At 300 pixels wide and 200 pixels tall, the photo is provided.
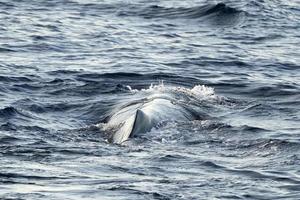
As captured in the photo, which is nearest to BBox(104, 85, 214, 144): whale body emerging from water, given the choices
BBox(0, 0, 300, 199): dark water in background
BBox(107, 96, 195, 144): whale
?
BBox(107, 96, 195, 144): whale

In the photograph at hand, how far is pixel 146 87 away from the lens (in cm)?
2873

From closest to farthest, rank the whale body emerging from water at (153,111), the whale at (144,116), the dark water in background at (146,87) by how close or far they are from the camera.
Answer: the dark water in background at (146,87) → the whale at (144,116) → the whale body emerging from water at (153,111)

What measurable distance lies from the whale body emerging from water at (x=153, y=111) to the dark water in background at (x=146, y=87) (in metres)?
0.27

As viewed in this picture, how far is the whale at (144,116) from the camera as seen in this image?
72.7 feet

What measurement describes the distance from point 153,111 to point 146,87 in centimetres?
506

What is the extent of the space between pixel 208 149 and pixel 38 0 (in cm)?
2491

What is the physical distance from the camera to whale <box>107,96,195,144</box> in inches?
872

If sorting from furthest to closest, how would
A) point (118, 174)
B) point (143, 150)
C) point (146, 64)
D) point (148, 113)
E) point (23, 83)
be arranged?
point (146, 64), point (23, 83), point (148, 113), point (143, 150), point (118, 174)

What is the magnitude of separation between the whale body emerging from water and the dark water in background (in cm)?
27

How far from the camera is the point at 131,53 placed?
1356 inches

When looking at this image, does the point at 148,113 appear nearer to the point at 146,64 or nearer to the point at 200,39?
the point at 146,64

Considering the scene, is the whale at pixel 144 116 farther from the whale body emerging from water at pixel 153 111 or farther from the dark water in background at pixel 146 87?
the dark water in background at pixel 146 87

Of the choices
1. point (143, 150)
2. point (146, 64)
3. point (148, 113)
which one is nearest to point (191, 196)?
point (143, 150)

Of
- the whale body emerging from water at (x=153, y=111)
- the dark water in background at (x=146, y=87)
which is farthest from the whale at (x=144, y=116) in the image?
the dark water in background at (x=146, y=87)
